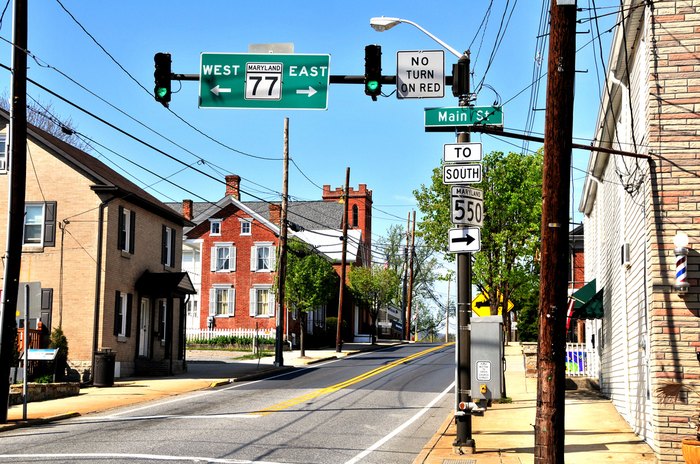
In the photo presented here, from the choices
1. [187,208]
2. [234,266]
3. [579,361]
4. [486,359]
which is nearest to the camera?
[486,359]

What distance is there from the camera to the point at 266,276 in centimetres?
5669

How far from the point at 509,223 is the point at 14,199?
20.9 m

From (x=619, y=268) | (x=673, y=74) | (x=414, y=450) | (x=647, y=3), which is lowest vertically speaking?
(x=414, y=450)

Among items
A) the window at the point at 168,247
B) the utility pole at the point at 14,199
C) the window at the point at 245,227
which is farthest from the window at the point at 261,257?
the utility pole at the point at 14,199

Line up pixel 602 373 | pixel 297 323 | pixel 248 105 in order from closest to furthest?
pixel 248 105
pixel 602 373
pixel 297 323

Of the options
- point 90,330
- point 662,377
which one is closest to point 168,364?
point 90,330

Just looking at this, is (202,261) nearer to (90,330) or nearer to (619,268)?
(90,330)

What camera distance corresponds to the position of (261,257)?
188ft

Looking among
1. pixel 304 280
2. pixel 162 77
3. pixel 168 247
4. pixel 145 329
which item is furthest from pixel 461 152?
pixel 304 280

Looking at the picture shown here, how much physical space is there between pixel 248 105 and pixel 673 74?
7322 mm

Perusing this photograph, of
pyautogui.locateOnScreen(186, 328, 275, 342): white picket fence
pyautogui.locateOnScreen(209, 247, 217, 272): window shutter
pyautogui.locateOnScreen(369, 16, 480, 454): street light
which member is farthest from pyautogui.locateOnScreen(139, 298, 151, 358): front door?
pyautogui.locateOnScreen(209, 247, 217, 272): window shutter

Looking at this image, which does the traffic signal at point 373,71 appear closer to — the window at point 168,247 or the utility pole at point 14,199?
the utility pole at point 14,199

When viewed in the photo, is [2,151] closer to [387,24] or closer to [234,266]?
[387,24]

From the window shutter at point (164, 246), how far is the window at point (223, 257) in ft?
71.5
